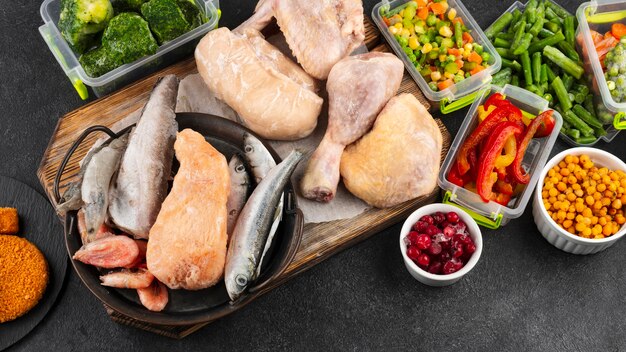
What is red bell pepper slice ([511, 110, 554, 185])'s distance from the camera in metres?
3.07

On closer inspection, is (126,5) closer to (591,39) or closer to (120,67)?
(120,67)

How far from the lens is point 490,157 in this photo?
3023mm

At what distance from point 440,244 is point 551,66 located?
1.26 meters

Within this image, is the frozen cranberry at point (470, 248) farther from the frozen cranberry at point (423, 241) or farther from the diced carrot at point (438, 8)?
the diced carrot at point (438, 8)

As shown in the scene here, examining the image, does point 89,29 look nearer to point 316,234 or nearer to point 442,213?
point 316,234

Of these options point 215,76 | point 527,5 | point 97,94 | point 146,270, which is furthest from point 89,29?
point 527,5

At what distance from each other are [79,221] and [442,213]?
1.53 m

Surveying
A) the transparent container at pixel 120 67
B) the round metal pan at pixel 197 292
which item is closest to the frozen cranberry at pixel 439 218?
the round metal pan at pixel 197 292

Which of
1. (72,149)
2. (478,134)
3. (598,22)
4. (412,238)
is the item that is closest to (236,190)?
(72,149)

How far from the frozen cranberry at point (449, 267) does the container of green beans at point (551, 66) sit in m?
1.01

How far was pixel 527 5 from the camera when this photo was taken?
12.0 ft

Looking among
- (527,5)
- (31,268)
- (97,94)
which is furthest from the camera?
(527,5)

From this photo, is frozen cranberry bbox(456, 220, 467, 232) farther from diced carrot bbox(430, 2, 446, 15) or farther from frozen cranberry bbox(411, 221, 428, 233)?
diced carrot bbox(430, 2, 446, 15)

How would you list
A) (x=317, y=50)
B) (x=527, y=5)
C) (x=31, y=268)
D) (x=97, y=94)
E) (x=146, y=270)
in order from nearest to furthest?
(x=146, y=270) < (x=31, y=268) < (x=317, y=50) < (x=97, y=94) < (x=527, y=5)
